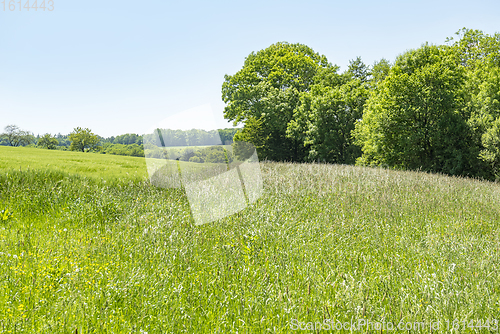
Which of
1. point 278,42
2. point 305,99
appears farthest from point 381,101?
point 278,42

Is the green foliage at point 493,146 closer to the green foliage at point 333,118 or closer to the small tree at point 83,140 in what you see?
the green foliage at point 333,118

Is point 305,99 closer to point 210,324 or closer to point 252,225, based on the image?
point 252,225

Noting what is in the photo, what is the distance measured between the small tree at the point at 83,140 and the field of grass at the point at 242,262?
100217 millimetres

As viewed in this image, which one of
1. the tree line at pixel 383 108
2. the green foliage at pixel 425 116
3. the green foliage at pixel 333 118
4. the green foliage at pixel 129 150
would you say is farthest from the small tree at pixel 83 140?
the green foliage at pixel 425 116

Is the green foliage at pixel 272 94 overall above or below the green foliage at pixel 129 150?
above

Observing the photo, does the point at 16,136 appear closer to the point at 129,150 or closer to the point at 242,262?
the point at 129,150

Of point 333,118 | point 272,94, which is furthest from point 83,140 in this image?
point 333,118

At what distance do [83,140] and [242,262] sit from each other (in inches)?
4234

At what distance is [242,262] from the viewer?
144 inches

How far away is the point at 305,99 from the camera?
103ft

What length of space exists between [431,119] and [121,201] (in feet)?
75.3

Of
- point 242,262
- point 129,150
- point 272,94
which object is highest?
point 272,94

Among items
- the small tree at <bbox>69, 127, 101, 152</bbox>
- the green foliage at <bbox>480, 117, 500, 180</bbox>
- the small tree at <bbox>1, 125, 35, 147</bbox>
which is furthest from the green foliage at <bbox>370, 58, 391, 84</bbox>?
the small tree at <bbox>1, 125, 35, 147</bbox>

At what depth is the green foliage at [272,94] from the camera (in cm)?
3322
